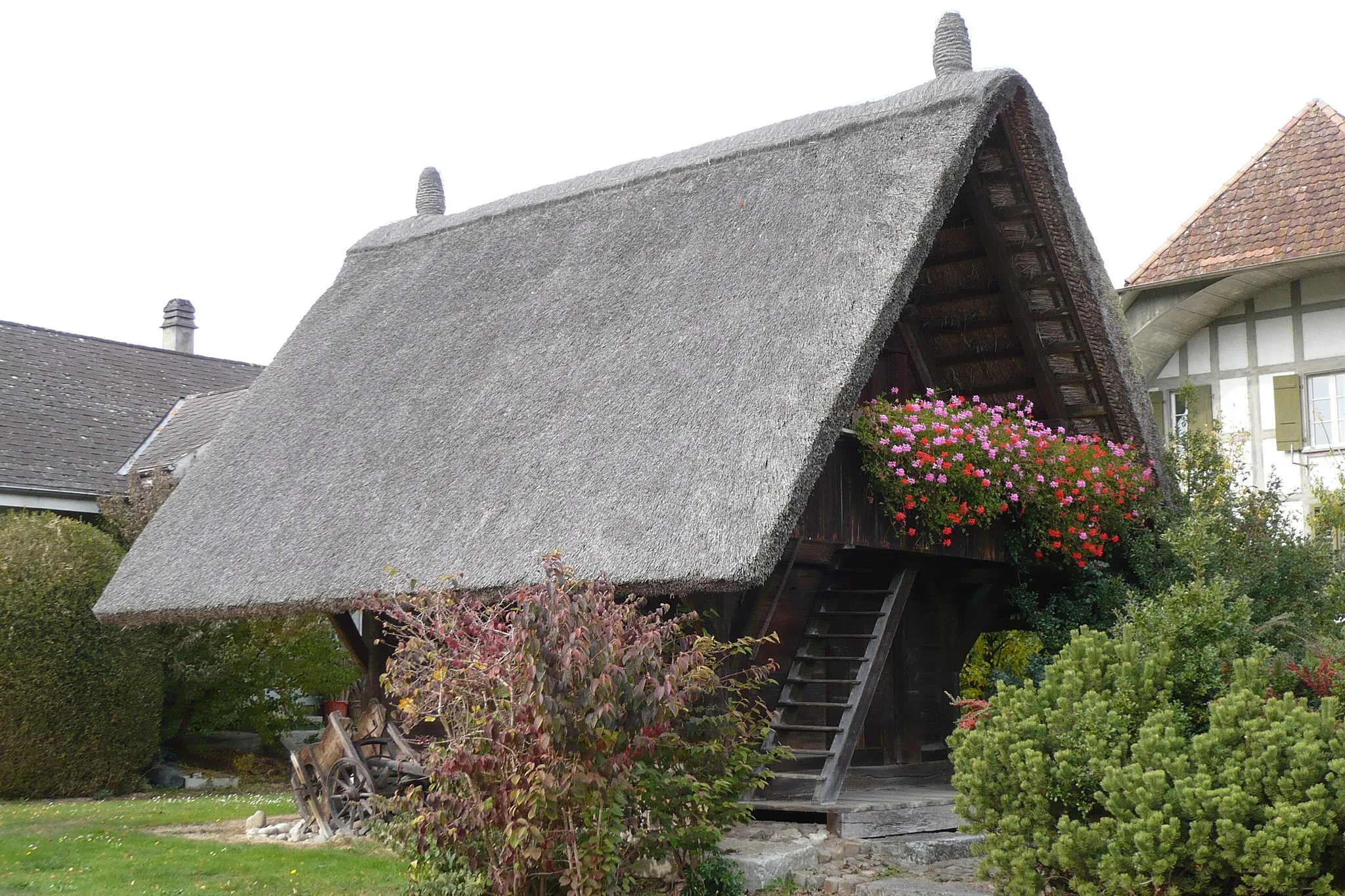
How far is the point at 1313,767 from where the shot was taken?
16.9 feet

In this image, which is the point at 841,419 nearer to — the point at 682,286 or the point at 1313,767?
the point at 682,286

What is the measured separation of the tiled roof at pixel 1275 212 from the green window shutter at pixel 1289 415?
5.60 ft

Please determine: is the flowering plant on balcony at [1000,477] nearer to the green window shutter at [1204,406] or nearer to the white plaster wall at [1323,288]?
the green window shutter at [1204,406]

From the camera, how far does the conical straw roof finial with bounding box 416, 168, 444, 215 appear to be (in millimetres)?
14352

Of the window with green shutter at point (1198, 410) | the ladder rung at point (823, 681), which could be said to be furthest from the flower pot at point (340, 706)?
the window with green shutter at point (1198, 410)

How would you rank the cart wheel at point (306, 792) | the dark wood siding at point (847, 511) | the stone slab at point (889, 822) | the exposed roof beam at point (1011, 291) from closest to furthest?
the stone slab at point (889, 822) < the dark wood siding at point (847, 511) < the cart wheel at point (306, 792) < the exposed roof beam at point (1011, 291)

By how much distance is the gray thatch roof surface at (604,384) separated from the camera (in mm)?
7621

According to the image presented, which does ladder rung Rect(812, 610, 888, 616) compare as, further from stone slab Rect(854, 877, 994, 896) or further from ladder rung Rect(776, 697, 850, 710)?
stone slab Rect(854, 877, 994, 896)

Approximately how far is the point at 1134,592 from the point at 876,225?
11.2ft

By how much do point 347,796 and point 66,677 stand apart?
490cm

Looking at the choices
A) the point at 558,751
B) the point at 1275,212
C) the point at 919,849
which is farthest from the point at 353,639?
the point at 1275,212

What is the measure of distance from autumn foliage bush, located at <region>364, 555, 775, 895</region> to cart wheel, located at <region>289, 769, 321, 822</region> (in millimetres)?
2879

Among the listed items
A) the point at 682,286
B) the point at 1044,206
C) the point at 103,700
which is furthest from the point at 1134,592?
the point at 103,700

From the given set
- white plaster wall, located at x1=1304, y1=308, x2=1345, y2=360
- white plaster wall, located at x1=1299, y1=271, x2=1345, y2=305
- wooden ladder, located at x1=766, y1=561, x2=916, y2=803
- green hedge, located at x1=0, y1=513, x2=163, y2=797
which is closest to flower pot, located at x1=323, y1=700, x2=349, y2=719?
green hedge, located at x1=0, y1=513, x2=163, y2=797
